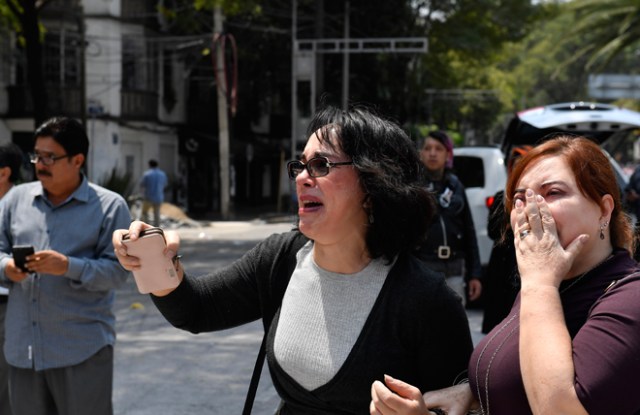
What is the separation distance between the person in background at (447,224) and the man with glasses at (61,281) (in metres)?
2.35

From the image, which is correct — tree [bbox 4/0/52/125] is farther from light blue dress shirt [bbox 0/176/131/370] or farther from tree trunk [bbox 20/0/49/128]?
light blue dress shirt [bbox 0/176/131/370]

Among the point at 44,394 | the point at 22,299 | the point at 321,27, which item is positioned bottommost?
the point at 44,394

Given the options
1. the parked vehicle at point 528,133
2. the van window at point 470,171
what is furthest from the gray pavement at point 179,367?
the van window at point 470,171

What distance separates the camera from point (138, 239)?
8.98 feet

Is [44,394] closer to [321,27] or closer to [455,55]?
[321,27]

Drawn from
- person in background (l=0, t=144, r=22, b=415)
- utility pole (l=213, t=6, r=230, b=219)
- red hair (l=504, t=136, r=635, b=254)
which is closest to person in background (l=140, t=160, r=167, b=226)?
utility pole (l=213, t=6, r=230, b=219)

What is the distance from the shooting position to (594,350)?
2084 mm

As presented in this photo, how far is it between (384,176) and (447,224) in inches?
140

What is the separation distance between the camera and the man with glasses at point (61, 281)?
4324 mm

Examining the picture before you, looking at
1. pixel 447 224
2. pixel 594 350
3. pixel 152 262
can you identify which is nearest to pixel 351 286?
pixel 152 262

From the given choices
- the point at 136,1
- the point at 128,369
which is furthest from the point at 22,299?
the point at 136,1

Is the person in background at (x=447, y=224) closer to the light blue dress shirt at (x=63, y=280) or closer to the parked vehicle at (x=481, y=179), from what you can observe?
the light blue dress shirt at (x=63, y=280)

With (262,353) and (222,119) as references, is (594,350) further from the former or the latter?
(222,119)

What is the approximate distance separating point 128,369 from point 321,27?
66.2 feet
